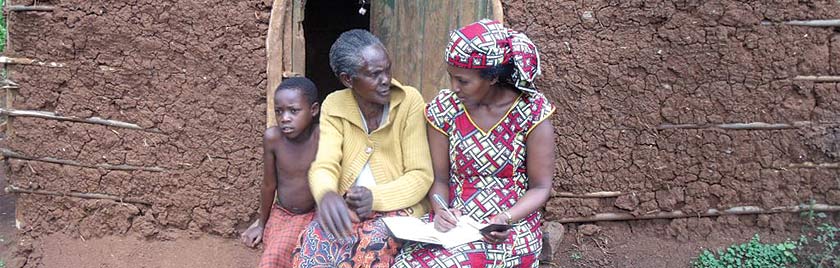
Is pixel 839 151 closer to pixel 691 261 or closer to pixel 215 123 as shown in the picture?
pixel 691 261

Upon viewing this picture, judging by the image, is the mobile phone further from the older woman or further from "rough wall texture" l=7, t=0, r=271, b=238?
"rough wall texture" l=7, t=0, r=271, b=238

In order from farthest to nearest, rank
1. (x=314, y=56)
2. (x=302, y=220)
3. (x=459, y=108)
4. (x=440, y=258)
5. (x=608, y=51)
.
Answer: (x=314, y=56)
(x=608, y=51)
(x=302, y=220)
(x=459, y=108)
(x=440, y=258)

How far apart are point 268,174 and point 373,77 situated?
72 cm

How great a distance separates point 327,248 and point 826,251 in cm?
307

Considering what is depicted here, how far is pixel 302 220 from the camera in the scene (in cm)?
310

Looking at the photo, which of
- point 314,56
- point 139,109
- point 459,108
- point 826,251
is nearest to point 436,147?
point 459,108

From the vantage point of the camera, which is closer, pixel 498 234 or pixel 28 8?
pixel 498 234

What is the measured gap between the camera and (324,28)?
7.51m

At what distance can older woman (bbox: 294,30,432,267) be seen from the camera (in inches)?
109

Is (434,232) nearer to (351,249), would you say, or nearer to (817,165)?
(351,249)

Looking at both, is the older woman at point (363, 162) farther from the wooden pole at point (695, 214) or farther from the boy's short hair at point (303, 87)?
the wooden pole at point (695, 214)

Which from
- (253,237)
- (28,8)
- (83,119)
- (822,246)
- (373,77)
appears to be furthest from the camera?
(822,246)

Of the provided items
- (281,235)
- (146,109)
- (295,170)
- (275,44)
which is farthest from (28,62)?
(281,235)

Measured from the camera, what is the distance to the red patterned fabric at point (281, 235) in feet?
9.59
